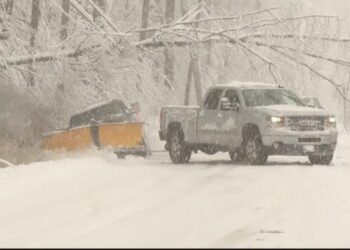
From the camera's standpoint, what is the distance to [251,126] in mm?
20016

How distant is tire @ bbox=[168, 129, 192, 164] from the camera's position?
2198cm

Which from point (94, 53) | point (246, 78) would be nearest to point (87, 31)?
point (94, 53)

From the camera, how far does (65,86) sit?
2516 cm

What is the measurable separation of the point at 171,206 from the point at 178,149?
9904 millimetres

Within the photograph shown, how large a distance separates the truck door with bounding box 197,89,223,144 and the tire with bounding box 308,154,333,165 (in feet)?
7.52

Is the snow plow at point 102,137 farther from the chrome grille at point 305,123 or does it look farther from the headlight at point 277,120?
the chrome grille at point 305,123

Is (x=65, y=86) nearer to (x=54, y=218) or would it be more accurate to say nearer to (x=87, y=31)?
(x=87, y=31)

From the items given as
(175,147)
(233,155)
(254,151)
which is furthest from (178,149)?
(254,151)

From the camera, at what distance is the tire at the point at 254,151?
19469 millimetres

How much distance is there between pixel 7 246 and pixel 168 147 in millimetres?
13537

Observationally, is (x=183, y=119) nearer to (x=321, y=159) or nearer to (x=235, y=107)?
(x=235, y=107)

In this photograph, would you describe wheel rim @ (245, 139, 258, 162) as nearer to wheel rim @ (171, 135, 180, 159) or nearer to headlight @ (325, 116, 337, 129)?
headlight @ (325, 116, 337, 129)

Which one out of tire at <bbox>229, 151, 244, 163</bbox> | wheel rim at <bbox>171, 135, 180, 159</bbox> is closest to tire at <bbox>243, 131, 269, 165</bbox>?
tire at <bbox>229, 151, 244, 163</bbox>

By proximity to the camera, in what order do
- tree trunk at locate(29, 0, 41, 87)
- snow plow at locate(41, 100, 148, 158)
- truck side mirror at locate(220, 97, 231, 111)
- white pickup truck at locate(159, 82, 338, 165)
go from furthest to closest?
tree trunk at locate(29, 0, 41, 87)
snow plow at locate(41, 100, 148, 158)
truck side mirror at locate(220, 97, 231, 111)
white pickup truck at locate(159, 82, 338, 165)
